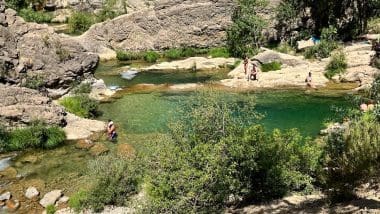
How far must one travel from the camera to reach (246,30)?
55219 millimetres

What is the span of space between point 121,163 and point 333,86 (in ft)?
83.9

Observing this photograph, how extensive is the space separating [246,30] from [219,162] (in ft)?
137

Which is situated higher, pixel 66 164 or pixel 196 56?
pixel 196 56

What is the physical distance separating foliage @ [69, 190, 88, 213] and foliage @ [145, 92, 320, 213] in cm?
581

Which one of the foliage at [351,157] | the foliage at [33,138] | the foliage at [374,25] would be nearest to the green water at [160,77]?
the foliage at [33,138]

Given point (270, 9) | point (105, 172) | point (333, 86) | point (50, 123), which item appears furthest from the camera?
Result: point (270, 9)

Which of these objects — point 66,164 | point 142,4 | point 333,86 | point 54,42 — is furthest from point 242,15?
point 66,164

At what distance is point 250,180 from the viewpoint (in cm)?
1727

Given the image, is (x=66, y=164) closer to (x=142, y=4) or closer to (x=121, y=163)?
(x=121, y=163)

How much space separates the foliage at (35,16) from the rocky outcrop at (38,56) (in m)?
32.2

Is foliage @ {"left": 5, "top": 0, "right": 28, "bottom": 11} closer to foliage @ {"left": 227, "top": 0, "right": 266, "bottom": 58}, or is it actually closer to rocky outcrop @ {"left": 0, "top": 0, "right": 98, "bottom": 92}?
rocky outcrop @ {"left": 0, "top": 0, "right": 98, "bottom": 92}

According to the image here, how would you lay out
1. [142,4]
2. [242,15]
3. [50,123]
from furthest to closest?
[142,4] → [242,15] → [50,123]

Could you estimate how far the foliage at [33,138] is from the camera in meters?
29.7

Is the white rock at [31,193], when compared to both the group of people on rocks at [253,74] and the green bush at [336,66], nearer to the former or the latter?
the group of people on rocks at [253,74]
